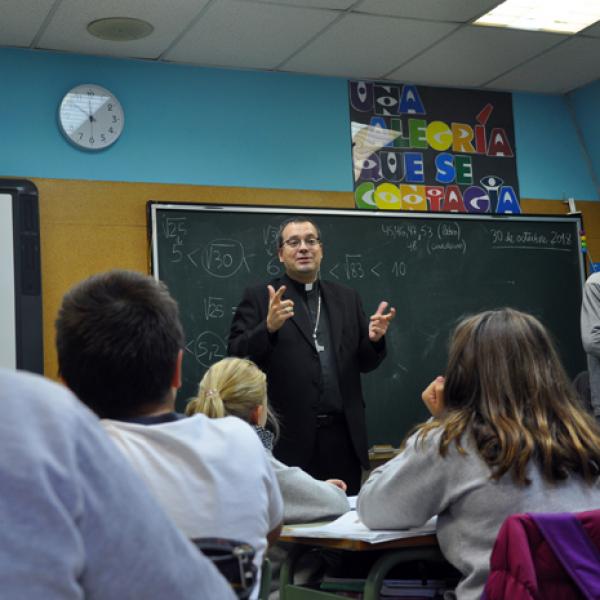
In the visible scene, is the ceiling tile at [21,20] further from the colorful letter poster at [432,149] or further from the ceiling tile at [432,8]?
the colorful letter poster at [432,149]

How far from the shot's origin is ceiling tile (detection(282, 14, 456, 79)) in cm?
468

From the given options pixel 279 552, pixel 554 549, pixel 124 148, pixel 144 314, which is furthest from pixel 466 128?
pixel 144 314

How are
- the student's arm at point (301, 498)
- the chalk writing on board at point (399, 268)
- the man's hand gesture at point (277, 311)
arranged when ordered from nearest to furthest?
the student's arm at point (301, 498) < the man's hand gesture at point (277, 311) < the chalk writing on board at point (399, 268)

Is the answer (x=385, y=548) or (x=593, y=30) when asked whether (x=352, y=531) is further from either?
(x=593, y=30)

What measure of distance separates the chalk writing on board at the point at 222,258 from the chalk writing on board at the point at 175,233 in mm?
66

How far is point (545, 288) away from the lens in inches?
227

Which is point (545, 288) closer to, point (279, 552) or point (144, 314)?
point (279, 552)

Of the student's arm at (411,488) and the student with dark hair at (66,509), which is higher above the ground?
the student with dark hair at (66,509)

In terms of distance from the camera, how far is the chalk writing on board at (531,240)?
5676 millimetres

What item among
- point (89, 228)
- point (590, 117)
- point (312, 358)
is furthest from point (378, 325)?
point (590, 117)

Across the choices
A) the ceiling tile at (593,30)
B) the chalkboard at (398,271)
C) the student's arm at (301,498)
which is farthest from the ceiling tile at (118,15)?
the student's arm at (301,498)

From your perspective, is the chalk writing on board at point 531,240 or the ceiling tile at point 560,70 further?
the chalk writing on board at point 531,240

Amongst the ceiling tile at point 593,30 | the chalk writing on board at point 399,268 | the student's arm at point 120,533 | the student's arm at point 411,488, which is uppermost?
the ceiling tile at point 593,30

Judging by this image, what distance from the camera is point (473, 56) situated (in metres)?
5.21
